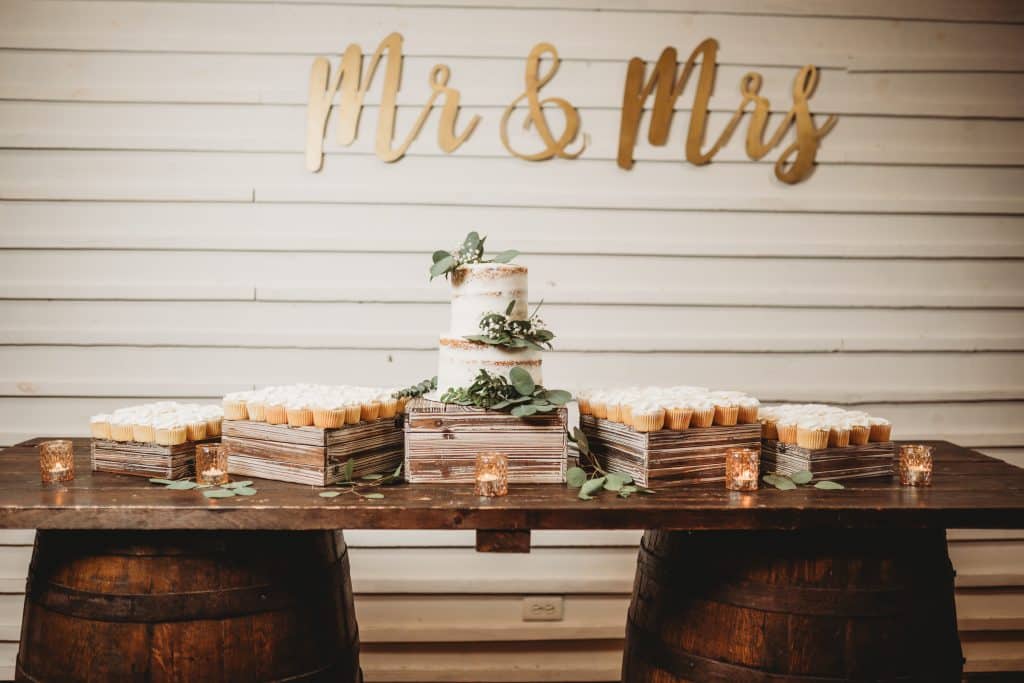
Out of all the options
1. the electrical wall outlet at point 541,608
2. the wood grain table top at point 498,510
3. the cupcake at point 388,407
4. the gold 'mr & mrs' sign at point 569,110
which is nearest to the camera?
the wood grain table top at point 498,510

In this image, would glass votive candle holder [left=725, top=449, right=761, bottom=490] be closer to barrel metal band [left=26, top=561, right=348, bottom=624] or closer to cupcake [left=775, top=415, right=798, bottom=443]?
cupcake [left=775, top=415, right=798, bottom=443]

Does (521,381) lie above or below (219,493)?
above

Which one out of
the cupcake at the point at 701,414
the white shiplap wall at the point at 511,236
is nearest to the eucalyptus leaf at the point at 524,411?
the cupcake at the point at 701,414

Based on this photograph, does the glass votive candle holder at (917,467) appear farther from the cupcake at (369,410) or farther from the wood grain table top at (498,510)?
the cupcake at (369,410)

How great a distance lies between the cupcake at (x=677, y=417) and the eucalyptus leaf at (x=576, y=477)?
0.23 m

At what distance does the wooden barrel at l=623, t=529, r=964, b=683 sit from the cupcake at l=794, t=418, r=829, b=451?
216 mm

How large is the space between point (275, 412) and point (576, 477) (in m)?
0.74

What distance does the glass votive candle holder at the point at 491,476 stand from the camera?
177 centimetres

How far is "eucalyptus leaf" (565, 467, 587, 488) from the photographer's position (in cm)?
185

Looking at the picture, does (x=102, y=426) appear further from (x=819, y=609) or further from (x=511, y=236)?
(x=819, y=609)

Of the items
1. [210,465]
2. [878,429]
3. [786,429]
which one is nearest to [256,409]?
[210,465]

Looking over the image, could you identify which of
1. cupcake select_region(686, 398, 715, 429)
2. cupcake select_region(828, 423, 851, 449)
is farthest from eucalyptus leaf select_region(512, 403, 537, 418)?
cupcake select_region(828, 423, 851, 449)

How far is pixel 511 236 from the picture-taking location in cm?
310

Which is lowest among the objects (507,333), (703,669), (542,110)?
(703,669)
